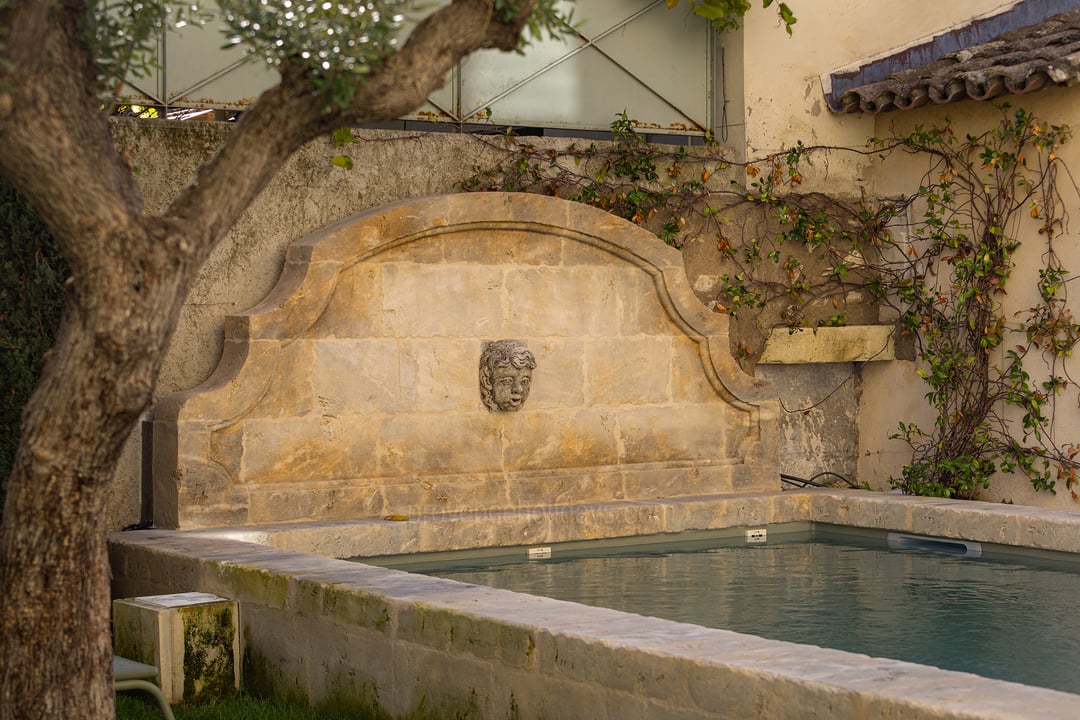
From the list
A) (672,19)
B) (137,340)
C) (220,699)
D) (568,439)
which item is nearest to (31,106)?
(137,340)

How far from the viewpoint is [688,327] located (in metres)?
9.27

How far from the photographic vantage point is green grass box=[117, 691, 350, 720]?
5.59 meters

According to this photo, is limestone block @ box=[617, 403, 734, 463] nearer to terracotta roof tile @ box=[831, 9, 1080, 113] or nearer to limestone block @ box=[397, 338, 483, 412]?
limestone block @ box=[397, 338, 483, 412]

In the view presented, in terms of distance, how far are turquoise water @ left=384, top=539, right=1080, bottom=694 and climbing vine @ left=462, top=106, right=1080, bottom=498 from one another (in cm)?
147

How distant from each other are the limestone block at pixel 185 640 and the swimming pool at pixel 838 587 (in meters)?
1.59

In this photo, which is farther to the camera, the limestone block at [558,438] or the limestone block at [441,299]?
the limestone block at [558,438]

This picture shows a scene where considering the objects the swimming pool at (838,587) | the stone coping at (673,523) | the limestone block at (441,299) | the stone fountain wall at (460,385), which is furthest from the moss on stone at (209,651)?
the limestone block at (441,299)

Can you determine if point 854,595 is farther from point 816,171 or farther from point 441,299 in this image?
point 816,171

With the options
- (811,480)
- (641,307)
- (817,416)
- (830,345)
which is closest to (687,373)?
(641,307)

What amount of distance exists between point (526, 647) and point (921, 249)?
6.14m

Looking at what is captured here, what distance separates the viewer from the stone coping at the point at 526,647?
3.96 m

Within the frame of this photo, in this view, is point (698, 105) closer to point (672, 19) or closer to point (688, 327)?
point (672, 19)

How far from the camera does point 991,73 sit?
8.92m

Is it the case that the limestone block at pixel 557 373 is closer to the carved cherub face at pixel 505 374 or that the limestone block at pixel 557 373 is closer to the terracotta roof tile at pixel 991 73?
the carved cherub face at pixel 505 374
